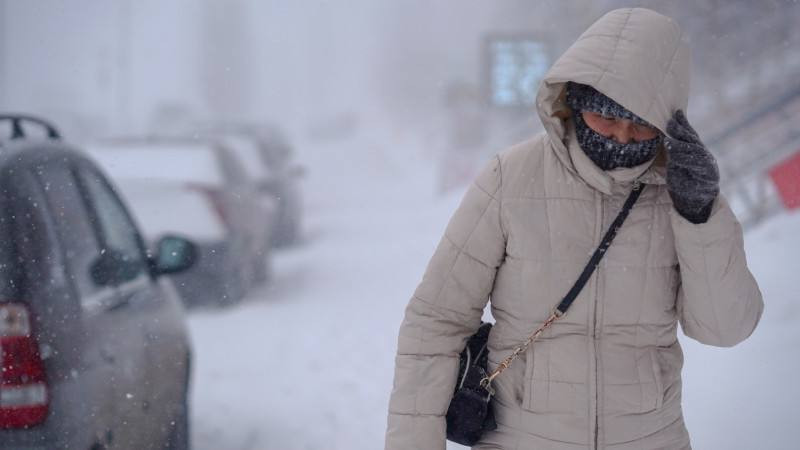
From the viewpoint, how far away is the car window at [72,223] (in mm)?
Answer: 3227

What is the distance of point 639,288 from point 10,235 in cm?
187

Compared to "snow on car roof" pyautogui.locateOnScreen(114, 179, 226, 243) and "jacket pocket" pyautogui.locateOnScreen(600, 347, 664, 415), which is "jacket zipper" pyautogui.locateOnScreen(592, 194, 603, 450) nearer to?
"jacket pocket" pyautogui.locateOnScreen(600, 347, 664, 415)

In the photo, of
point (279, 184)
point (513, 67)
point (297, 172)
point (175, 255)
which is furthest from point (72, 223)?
point (513, 67)

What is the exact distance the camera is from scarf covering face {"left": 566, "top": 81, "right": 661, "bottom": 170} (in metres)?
2.19

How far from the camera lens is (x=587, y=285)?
2172mm

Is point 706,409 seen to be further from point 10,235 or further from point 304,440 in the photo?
point 10,235

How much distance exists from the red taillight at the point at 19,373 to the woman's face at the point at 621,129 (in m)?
1.71

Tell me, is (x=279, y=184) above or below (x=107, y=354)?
below

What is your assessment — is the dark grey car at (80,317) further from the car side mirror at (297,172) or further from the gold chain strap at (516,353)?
the car side mirror at (297,172)

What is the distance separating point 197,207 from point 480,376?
6971 millimetres

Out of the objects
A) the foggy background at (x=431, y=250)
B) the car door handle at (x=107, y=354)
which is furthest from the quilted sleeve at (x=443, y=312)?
the car door handle at (x=107, y=354)

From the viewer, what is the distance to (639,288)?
2180mm

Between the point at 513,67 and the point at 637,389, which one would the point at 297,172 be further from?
the point at 637,389

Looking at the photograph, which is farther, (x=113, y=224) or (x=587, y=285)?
(x=113, y=224)
